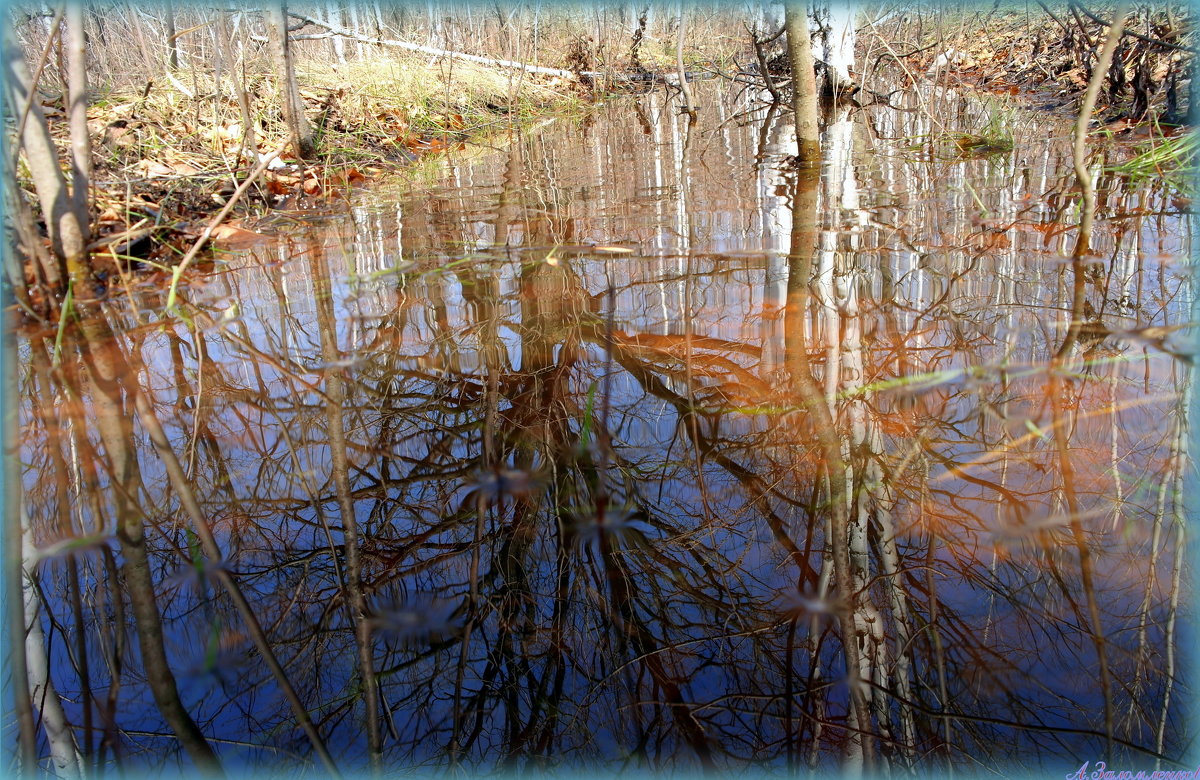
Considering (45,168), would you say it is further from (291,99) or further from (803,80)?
(803,80)

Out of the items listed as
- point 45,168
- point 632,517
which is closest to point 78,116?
point 45,168

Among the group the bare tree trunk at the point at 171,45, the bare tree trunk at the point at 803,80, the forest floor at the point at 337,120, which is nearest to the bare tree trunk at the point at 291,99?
the forest floor at the point at 337,120

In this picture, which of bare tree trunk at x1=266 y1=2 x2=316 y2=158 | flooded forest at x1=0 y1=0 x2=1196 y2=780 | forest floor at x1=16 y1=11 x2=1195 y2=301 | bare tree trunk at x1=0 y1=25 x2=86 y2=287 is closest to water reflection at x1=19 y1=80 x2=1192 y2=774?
flooded forest at x1=0 y1=0 x2=1196 y2=780

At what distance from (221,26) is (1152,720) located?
5.41 metres

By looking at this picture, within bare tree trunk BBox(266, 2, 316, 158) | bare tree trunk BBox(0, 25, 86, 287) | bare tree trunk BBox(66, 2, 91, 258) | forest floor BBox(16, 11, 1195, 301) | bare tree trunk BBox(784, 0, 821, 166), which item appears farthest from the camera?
bare tree trunk BBox(266, 2, 316, 158)

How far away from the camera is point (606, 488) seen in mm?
1503

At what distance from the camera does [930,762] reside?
1.01 metres

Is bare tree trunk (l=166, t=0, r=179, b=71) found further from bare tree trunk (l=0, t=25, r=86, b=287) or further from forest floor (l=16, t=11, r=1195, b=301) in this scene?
bare tree trunk (l=0, t=25, r=86, b=287)

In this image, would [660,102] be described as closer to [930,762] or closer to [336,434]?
[336,434]

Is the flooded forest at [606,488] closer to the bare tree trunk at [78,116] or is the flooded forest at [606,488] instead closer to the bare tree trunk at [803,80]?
the bare tree trunk at [78,116]

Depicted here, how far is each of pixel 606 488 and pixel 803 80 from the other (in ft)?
13.3

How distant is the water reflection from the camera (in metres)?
1.05

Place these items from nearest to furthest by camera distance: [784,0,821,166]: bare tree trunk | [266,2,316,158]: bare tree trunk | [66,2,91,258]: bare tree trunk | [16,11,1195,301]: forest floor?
[66,2,91,258]: bare tree trunk
[16,11,1195,301]: forest floor
[784,0,821,166]: bare tree trunk
[266,2,316,158]: bare tree trunk

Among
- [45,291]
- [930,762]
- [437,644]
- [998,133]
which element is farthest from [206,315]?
[998,133]
